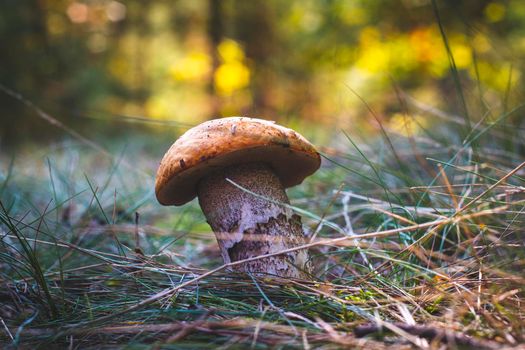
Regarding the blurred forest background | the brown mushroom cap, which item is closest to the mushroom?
the brown mushroom cap

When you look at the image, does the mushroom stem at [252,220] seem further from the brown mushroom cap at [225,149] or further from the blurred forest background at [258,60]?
the blurred forest background at [258,60]

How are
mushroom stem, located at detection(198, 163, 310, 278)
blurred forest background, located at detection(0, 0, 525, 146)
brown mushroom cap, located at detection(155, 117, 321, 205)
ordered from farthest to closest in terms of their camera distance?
blurred forest background, located at detection(0, 0, 525, 146) < mushroom stem, located at detection(198, 163, 310, 278) < brown mushroom cap, located at detection(155, 117, 321, 205)

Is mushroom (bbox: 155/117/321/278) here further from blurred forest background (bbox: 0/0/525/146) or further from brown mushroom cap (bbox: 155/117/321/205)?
blurred forest background (bbox: 0/0/525/146)

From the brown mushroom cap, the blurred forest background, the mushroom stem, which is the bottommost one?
the mushroom stem

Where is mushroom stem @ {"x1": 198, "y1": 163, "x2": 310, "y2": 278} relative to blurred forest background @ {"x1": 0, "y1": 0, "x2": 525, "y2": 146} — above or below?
below

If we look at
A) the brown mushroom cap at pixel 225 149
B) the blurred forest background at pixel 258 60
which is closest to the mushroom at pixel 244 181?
the brown mushroom cap at pixel 225 149

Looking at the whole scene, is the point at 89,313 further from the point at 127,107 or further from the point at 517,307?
the point at 127,107

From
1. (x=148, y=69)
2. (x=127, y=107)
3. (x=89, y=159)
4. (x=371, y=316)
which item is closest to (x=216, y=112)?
(x=127, y=107)

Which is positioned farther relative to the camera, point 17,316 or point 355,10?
point 355,10
